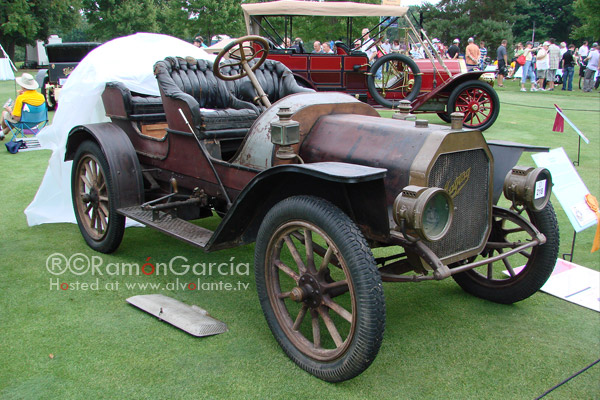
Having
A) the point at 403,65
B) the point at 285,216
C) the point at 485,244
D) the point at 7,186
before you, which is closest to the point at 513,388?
the point at 485,244

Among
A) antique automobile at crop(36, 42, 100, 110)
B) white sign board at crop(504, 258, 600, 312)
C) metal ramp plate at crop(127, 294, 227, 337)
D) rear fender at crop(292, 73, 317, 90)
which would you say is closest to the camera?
metal ramp plate at crop(127, 294, 227, 337)

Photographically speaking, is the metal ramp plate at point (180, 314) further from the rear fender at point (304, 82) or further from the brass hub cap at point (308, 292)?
the rear fender at point (304, 82)

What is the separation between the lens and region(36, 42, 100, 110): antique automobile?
12812 mm

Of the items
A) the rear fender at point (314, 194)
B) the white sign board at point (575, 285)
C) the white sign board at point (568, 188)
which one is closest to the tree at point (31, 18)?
the rear fender at point (314, 194)

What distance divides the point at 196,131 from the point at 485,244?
1904 mm

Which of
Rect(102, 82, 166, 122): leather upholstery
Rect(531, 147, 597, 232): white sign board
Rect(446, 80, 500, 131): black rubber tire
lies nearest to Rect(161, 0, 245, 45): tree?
Rect(446, 80, 500, 131): black rubber tire

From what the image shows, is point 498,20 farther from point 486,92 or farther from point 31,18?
point 486,92

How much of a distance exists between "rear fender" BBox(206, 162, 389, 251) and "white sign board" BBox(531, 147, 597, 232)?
5.40ft

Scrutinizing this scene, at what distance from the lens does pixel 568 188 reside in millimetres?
3492

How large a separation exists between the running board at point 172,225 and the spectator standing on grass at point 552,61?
16941mm

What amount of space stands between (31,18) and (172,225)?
35392 mm

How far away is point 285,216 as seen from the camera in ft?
8.04

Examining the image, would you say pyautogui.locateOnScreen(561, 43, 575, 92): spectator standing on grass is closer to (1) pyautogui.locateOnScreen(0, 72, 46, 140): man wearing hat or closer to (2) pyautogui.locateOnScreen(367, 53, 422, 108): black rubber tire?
(2) pyautogui.locateOnScreen(367, 53, 422, 108): black rubber tire

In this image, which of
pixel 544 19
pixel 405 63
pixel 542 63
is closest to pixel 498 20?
pixel 544 19
